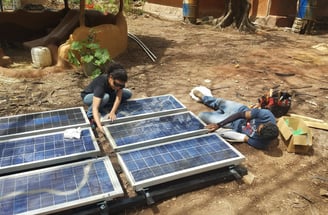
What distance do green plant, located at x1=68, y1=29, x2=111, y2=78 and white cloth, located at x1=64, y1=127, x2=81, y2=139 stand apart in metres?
3.23

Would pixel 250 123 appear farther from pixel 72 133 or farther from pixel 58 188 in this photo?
pixel 58 188

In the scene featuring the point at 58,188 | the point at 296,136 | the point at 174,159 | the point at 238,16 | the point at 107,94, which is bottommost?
the point at 58,188

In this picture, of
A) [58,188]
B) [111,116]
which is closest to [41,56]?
[111,116]

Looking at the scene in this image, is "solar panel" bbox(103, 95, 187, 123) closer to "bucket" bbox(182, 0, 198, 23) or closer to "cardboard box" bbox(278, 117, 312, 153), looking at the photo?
"cardboard box" bbox(278, 117, 312, 153)

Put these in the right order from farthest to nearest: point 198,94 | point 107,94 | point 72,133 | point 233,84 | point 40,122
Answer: point 233,84 < point 198,94 < point 107,94 < point 40,122 < point 72,133

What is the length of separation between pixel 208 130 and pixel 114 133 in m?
1.46

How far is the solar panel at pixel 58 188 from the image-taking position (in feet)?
9.85

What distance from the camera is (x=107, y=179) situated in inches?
134

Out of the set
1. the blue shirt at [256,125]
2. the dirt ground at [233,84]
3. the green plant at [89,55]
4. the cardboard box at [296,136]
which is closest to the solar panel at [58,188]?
the dirt ground at [233,84]

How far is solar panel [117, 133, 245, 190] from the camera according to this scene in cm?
350

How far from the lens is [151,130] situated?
14.8ft

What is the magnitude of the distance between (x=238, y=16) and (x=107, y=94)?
11.1 meters

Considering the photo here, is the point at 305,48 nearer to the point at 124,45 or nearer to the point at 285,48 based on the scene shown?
the point at 285,48

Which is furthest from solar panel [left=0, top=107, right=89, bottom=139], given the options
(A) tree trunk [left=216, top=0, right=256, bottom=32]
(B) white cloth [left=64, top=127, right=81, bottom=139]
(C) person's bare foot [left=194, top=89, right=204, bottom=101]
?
(A) tree trunk [left=216, top=0, right=256, bottom=32]
